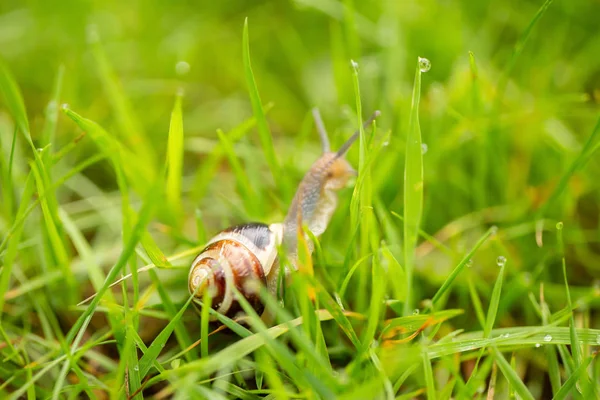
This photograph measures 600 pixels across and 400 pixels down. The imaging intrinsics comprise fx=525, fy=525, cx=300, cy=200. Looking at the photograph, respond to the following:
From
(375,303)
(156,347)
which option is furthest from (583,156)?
(156,347)

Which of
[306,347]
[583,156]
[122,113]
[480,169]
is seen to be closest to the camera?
[306,347]

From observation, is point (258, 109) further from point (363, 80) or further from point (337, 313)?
point (363, 80)

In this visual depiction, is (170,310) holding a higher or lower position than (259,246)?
lower

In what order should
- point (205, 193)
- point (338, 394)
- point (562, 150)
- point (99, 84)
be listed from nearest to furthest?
1. point (338, 394)
2. point (562, 150)
3. point (205, 193)
4. point (99, 84)

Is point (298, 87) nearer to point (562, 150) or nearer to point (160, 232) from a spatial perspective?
point (160, 232)

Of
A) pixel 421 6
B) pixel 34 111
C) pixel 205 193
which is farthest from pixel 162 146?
pixel 421 6

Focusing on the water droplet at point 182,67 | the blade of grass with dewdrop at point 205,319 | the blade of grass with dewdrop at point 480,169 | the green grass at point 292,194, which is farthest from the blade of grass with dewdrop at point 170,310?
the blade of grass with dewdrop at point 480,169

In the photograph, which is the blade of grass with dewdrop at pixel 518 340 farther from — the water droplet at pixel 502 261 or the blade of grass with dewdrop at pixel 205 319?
the blade of grass with dewdrop at pixel 205 319

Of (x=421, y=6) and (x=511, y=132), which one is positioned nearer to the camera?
(x=511, y=132)
